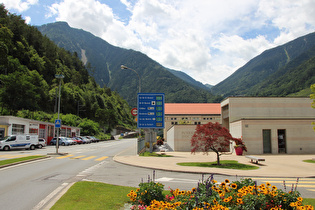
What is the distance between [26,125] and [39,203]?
4111cm

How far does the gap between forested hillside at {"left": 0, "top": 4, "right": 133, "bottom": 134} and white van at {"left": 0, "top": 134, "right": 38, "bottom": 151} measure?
110 feet

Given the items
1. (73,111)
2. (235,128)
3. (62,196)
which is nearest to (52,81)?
(73,111)

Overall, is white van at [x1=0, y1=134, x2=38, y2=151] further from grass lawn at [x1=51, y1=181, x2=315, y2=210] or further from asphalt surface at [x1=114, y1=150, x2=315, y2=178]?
grass lawn at [x1=51, y1=181, x2=315, y2=210]

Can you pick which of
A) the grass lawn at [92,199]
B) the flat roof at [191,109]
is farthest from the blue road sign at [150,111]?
the flat roof at [191,109]

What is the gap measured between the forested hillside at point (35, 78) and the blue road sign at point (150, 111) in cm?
4883

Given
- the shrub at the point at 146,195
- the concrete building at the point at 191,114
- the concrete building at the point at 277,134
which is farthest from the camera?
the concrete building at the point at 191,114

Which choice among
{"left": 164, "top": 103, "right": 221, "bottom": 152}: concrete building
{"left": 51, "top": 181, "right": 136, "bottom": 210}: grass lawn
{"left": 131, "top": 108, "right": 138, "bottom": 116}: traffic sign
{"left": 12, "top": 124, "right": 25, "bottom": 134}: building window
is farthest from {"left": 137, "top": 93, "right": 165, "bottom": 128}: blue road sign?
{"left": 164, "top": 103, "right": 221, "bottom": 152}: concrete building

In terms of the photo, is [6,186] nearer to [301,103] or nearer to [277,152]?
[277,152]

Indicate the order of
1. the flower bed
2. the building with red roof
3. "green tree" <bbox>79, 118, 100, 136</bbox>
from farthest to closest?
"green tree" <bbox>79, 118, 100, 136</bbox>
the building with red roof
the flower bed

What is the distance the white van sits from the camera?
3199 centimetres

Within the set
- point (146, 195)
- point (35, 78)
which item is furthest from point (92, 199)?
point (35, 78)

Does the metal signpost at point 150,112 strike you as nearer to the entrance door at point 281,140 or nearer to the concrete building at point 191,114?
the entrance door at point 281,140

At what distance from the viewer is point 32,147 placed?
117ft

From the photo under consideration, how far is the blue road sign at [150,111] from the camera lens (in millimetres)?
28625
